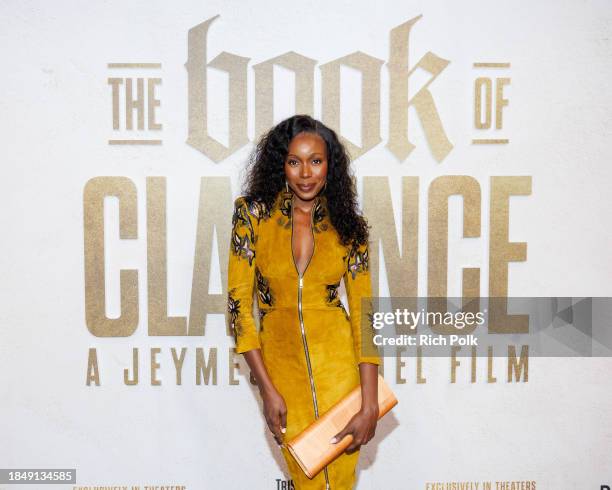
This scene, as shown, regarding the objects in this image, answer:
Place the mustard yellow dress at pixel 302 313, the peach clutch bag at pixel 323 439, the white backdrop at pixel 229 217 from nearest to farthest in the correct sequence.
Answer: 1. the peach clutch bag at pixel 323 439
2. the mustard yellow dress at pixel 302 313
3. the white backdrop at pixel 229 217

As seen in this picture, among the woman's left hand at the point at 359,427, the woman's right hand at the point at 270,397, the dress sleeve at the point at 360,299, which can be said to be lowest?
the woman's left hand at the point at 359,427

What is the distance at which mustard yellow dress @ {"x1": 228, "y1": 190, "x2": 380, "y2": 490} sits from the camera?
72.6 inches

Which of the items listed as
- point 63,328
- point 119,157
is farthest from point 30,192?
point 63,328

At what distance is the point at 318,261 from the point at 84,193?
4.44ft

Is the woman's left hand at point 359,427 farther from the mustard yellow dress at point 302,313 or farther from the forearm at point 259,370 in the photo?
the forearm at point 259,370

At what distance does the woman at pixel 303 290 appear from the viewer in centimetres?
183

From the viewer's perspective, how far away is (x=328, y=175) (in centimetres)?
199

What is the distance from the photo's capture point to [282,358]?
1.90 m

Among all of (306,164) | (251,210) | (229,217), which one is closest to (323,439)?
(251,210)

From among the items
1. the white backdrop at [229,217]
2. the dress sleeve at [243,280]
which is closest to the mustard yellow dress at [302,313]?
the dress sleeve at [243,280]

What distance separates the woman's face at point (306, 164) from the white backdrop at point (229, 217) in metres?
0.88

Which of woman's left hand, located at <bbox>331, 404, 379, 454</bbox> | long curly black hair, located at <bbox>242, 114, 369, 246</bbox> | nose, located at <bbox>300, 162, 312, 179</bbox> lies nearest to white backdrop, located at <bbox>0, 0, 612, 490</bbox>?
long curly black hair, located at <bbox>242, 114, 369, 246</bbox>

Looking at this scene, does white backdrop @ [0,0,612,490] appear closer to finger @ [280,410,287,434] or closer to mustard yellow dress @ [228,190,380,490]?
mustard yellow dress @ [228,190,380,490]

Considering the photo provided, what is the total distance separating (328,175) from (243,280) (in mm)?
465
